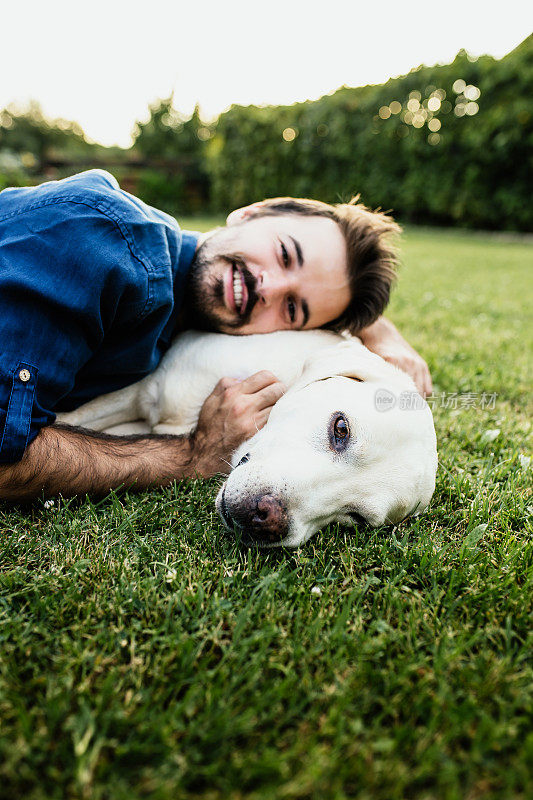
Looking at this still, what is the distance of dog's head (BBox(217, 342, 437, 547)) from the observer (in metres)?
2.04

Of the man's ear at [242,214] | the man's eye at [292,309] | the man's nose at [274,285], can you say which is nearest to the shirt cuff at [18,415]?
the man's nose at [274,285]

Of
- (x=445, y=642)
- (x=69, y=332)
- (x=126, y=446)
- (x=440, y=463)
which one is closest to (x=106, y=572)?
(x=126, y=446)

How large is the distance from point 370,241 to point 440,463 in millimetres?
1413

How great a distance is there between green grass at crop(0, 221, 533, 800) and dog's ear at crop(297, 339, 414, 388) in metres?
0.61

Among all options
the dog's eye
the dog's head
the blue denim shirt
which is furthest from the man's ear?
the dog's eye

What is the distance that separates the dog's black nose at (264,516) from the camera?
200 centimetres

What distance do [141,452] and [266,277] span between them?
1.21 metres

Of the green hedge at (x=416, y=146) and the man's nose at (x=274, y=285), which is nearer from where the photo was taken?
the man's nose at (x=274, y=285)

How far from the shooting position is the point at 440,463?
2.93 metres

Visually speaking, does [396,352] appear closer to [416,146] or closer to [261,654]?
[261,654]

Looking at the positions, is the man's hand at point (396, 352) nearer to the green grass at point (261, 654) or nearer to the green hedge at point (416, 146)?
the green grass at point (261, 654)

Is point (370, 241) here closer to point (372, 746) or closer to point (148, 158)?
point (372, 746)

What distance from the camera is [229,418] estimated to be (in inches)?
102

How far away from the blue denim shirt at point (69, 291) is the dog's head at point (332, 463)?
0.77m
